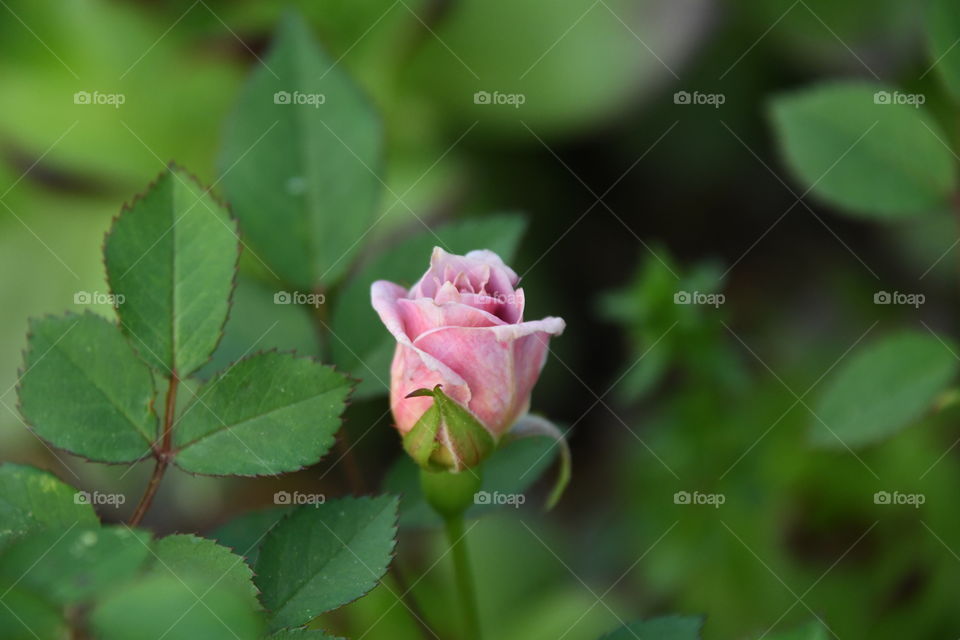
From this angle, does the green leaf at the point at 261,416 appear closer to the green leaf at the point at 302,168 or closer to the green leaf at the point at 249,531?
the green leaf at the point at 249,531

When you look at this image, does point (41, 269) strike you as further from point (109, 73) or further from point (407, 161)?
point (407, 161)

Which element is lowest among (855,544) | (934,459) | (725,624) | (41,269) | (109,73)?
(725,624)

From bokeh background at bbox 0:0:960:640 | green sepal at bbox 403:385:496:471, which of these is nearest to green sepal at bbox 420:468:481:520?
green sepal at bbox 403:385:496:471

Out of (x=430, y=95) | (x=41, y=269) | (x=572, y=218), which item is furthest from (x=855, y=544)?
(x=41, y=269)

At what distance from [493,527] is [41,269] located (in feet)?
3.47

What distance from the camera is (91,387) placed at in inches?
31.1

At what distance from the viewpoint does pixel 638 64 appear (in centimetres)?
209

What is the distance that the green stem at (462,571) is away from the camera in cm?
86

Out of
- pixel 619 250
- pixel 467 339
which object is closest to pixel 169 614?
pixel 467 339

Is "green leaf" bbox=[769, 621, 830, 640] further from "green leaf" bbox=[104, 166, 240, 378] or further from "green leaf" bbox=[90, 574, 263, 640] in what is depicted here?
"green leaf" bbox=[104, 166, 240, 378]

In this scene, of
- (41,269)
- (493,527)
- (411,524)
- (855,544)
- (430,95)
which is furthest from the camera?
(430,95)

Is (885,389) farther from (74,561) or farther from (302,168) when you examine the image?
(74,561)

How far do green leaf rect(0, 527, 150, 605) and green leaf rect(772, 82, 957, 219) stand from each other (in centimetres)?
93

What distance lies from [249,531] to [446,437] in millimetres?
206
